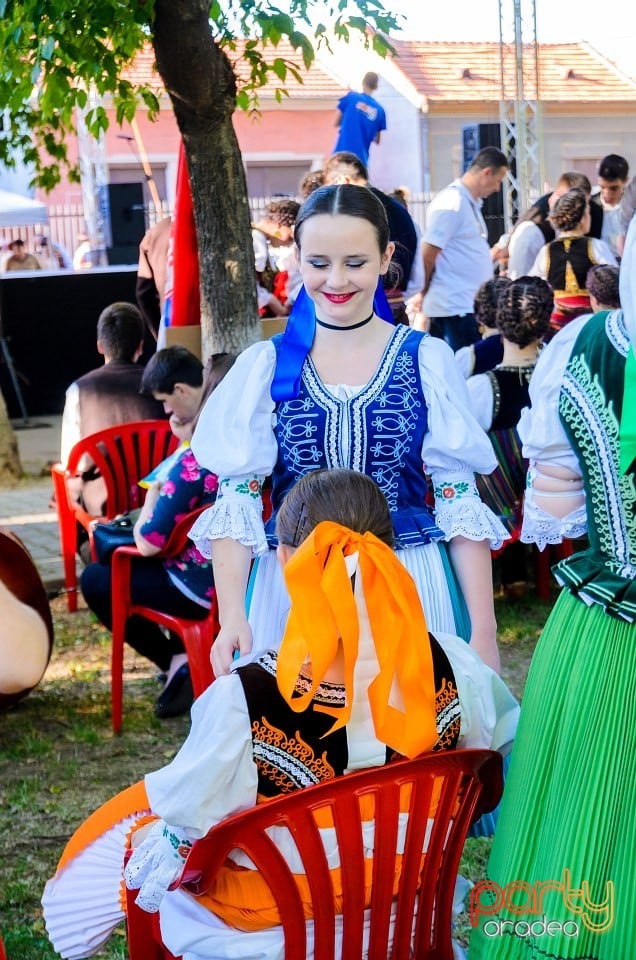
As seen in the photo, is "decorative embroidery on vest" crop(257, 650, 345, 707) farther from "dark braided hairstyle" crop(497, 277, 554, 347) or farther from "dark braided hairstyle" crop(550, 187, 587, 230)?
"dark braided hairstyle" crop(550, 187, 587, 230)

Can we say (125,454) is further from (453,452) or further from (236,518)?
(453,452)

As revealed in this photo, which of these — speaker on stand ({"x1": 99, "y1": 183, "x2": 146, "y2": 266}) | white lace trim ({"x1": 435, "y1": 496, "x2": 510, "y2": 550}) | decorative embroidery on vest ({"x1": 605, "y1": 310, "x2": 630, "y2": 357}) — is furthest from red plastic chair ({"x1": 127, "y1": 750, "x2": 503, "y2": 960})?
speaker on stand ({"x1": 99, "y1": 183, "x2": 146, "y2": 266})

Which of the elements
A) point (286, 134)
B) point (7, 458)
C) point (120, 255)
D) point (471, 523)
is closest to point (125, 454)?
point (471, 523)

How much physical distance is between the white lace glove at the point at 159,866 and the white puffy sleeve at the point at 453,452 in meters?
0.81

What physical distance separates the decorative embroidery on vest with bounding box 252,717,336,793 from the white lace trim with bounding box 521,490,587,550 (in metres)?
0.61

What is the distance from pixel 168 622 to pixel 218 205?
5.61 ft

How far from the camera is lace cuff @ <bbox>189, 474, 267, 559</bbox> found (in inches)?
97.2

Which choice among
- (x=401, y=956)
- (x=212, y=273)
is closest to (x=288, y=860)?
(x=401, y=956)

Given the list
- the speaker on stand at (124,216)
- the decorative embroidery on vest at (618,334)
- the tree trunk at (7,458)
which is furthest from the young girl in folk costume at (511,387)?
the speaker on stand at (124,216)

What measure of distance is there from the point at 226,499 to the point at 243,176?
273cm

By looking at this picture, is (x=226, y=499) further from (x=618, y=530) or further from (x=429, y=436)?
(x=618, y=530)

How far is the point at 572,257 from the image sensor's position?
6.49m

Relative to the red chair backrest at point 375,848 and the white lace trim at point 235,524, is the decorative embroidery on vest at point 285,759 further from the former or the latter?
the white lace trim at point 235,524

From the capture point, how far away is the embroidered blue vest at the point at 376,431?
2.46 m
